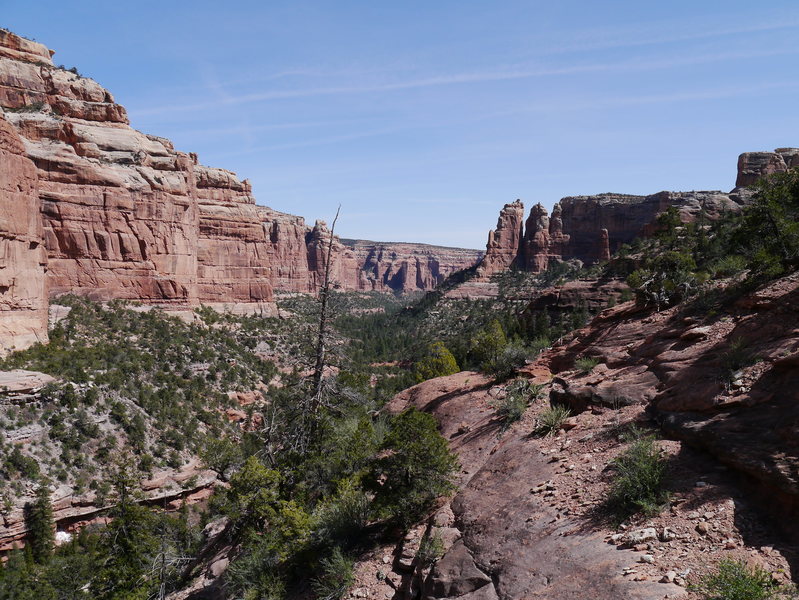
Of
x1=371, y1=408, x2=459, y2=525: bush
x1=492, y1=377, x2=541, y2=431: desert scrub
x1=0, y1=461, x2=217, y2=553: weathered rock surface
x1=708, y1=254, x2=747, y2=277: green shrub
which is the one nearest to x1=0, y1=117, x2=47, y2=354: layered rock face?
x1=0, y1=461, x2=217, y2=553: weathered rock surface

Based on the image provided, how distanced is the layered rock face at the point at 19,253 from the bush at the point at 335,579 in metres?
31.7

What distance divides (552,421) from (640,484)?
4.11m

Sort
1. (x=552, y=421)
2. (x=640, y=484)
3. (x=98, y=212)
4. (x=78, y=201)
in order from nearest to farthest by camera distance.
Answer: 1. (x=640, y=484)
2. (x=552, y=421)
3. (x=78, y=201)
4. (x=98, y=212)

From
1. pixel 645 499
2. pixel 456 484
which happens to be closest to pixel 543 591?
pixel 645 499

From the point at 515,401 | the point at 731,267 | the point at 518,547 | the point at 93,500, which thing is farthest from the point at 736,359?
the point at 93,500

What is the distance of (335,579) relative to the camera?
30.8ft

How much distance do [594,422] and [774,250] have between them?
368 inches

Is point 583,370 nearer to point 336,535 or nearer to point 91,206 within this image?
point 336,535

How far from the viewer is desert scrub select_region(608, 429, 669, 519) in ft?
24.0

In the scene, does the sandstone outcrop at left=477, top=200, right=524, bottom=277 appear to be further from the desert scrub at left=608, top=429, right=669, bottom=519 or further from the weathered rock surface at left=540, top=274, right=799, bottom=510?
the desert scrub at left=608, top=429, right=669, bottom=519

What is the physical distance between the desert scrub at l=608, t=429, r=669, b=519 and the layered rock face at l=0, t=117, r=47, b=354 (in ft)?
121

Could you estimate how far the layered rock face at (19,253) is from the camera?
30578 mm

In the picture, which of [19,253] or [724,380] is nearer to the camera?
[724,380]

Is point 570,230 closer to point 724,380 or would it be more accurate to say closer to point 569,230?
point 569,230
